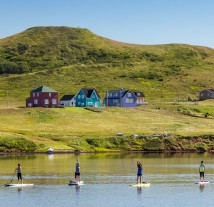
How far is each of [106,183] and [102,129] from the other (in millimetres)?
70890

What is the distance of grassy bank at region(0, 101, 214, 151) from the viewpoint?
12694cm

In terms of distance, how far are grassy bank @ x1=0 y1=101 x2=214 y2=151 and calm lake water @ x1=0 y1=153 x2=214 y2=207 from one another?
51.5ft

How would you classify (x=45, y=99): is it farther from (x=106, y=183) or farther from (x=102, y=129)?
(x=106, y=183)

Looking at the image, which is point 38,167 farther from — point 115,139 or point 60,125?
point 60,125

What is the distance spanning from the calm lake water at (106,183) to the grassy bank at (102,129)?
15688mm

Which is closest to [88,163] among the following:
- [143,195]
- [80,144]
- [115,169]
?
[115,169]

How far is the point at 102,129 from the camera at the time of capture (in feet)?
473

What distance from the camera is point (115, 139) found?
13150 cm

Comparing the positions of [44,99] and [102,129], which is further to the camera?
[44,99]

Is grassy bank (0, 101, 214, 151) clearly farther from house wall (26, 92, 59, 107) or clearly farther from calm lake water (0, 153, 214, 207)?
calm lake water (0, 153, 214, 207)

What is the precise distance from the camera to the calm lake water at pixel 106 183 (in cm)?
5947

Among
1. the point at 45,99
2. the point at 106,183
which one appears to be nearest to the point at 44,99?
the point at 45,99

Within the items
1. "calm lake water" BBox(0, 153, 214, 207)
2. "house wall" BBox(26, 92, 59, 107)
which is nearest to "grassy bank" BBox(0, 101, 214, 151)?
"house wall" BBox(26, 92, 59, 107)

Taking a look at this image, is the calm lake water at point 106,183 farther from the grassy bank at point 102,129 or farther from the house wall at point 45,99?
the house wall at point 45,99
